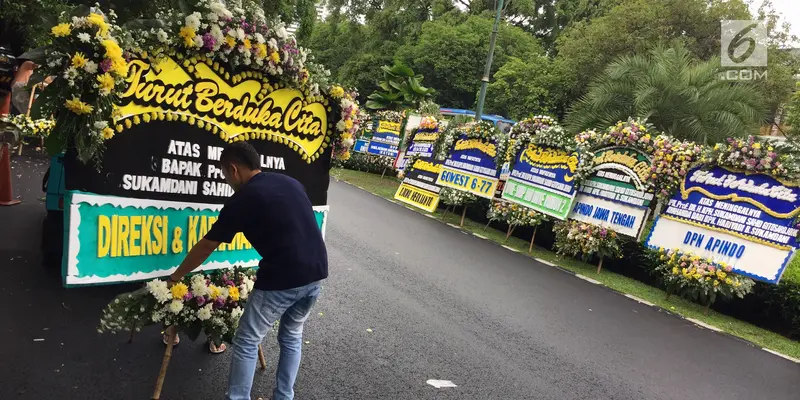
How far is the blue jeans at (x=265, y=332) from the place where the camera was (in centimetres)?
305

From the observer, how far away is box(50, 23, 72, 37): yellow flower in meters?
2.68

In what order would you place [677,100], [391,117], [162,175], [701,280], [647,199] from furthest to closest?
[391,117], [677,100], [647,199], [701,280], [162,175]

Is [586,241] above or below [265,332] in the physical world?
above

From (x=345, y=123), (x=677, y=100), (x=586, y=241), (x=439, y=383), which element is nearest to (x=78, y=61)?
(x=345, y=123)

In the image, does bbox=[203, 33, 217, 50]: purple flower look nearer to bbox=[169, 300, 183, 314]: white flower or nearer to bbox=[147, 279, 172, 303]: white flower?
bbox=[147, 279, 172, 303]: white flower

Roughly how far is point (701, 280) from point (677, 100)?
26.5 feet

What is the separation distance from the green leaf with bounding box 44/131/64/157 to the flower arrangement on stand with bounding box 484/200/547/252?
951 centimetres

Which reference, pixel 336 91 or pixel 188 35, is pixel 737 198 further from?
pixel 188 35

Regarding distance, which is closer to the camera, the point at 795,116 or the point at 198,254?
the point at 198,254

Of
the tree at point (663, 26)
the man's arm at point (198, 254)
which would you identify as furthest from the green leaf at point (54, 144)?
the tree at point (663, 26)

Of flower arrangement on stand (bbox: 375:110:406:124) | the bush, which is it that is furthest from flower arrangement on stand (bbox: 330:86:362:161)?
the bush

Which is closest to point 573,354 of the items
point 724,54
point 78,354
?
point 78,354

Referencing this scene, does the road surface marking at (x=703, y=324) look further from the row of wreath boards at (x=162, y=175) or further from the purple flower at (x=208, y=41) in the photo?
the purple flower at (x=208, y=41)

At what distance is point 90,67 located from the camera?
2754 mm
